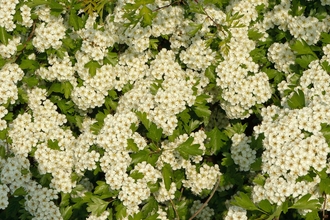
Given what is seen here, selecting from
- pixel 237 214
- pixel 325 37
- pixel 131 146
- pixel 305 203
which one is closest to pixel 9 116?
pixel 131 146

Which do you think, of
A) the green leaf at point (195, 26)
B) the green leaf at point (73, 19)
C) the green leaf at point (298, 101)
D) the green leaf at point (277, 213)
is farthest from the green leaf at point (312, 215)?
the green leaf at point (73, 19)

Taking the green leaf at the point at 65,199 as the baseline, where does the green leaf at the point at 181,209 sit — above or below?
below

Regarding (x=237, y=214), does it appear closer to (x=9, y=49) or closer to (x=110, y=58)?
(x=110, y=58)

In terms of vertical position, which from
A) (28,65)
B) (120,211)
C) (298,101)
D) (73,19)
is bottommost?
(120,211)

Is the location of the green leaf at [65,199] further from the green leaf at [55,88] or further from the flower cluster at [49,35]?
the flower cluster at [49,35]

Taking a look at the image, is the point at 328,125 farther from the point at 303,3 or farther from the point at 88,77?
the point at 88,77

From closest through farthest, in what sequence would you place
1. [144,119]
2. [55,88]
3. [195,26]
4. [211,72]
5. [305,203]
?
[305,203] < [144,119] < [195,26] < [211,72] < [55,88]
